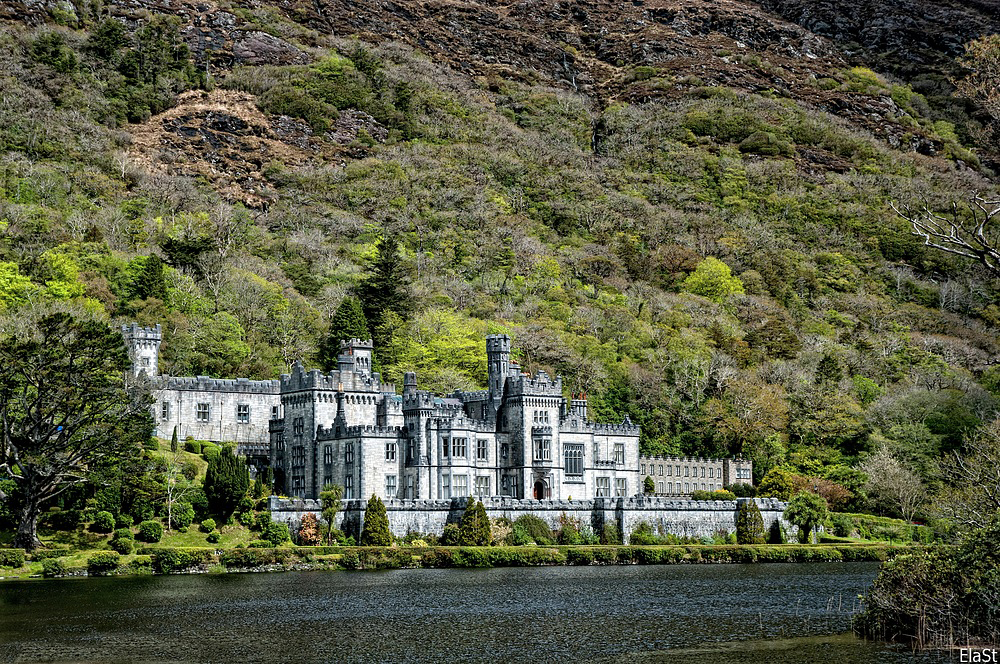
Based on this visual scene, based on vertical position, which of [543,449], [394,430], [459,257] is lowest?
[543,449]

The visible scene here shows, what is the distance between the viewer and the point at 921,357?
138125 mm

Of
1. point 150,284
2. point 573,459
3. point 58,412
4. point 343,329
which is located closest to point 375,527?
point 58,412

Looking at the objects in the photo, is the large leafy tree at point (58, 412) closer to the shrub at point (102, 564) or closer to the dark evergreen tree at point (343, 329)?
the shrub at point (102, 564)

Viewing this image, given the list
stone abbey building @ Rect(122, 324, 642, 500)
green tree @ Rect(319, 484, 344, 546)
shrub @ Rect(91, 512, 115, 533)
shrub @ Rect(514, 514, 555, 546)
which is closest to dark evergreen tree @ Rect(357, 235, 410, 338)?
stone abbey building @ Rect(122, 324, 642, 500)

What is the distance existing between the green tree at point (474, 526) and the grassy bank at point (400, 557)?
1.69m

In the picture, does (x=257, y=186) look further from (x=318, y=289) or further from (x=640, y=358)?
(x=640, y=358)

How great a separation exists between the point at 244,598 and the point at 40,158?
97948 millimetres

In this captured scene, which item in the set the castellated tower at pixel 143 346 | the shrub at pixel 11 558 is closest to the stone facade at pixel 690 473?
the castellated tower at pixel 143 346

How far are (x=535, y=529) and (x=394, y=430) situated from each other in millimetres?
12661

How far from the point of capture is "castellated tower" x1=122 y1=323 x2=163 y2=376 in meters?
94.4

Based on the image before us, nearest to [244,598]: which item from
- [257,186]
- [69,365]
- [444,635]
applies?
[444,635]

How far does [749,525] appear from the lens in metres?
92.7

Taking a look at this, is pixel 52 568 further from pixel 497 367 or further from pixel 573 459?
pixel 573 459

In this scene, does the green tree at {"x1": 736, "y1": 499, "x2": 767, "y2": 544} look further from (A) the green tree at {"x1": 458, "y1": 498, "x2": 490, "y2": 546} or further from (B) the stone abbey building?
(A) the green tree at {"x1": 458, "y1": 498, "x2": 490, "y2": 546}
